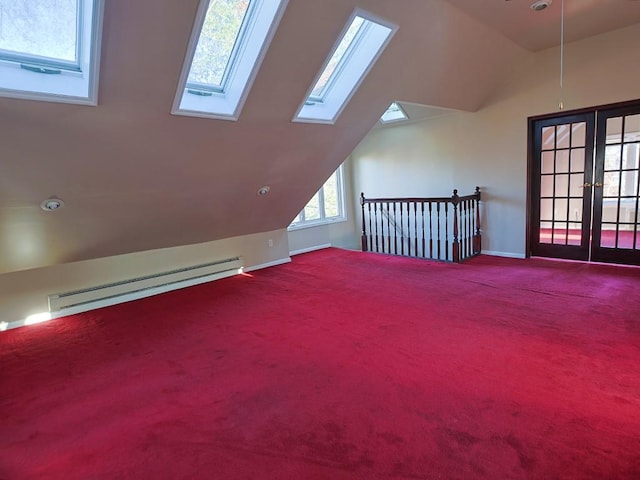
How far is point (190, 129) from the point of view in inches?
119

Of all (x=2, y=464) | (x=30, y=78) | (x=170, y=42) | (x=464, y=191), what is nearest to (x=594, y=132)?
(x=464, y=191)

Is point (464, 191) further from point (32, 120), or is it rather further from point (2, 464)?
point (2, 464)

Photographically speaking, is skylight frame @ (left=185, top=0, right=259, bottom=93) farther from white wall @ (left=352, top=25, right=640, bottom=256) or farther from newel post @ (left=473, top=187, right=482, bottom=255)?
newel post @ (left=473, top=187, right=482, bottom=255)

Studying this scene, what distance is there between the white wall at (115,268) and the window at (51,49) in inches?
85.3

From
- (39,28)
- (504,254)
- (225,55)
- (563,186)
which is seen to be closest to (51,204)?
(39,28)

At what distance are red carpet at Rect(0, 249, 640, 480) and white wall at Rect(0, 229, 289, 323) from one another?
1.06 ft

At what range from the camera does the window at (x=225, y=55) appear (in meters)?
2.58

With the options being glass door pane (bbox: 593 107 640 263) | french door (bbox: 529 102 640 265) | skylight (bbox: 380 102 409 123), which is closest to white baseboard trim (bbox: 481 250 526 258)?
french door (bbox: 529 102 640 265)

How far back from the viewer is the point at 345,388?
Answer: 223 cm

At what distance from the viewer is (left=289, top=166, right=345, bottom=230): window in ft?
21.4

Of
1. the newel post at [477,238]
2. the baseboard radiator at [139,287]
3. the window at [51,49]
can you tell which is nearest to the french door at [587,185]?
A: the newel post at [477,238]

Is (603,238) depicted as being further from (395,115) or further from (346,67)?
(346,67)

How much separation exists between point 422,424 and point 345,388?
51cm

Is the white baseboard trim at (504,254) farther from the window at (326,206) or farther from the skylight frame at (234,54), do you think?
the skylight frame at (234,54)
